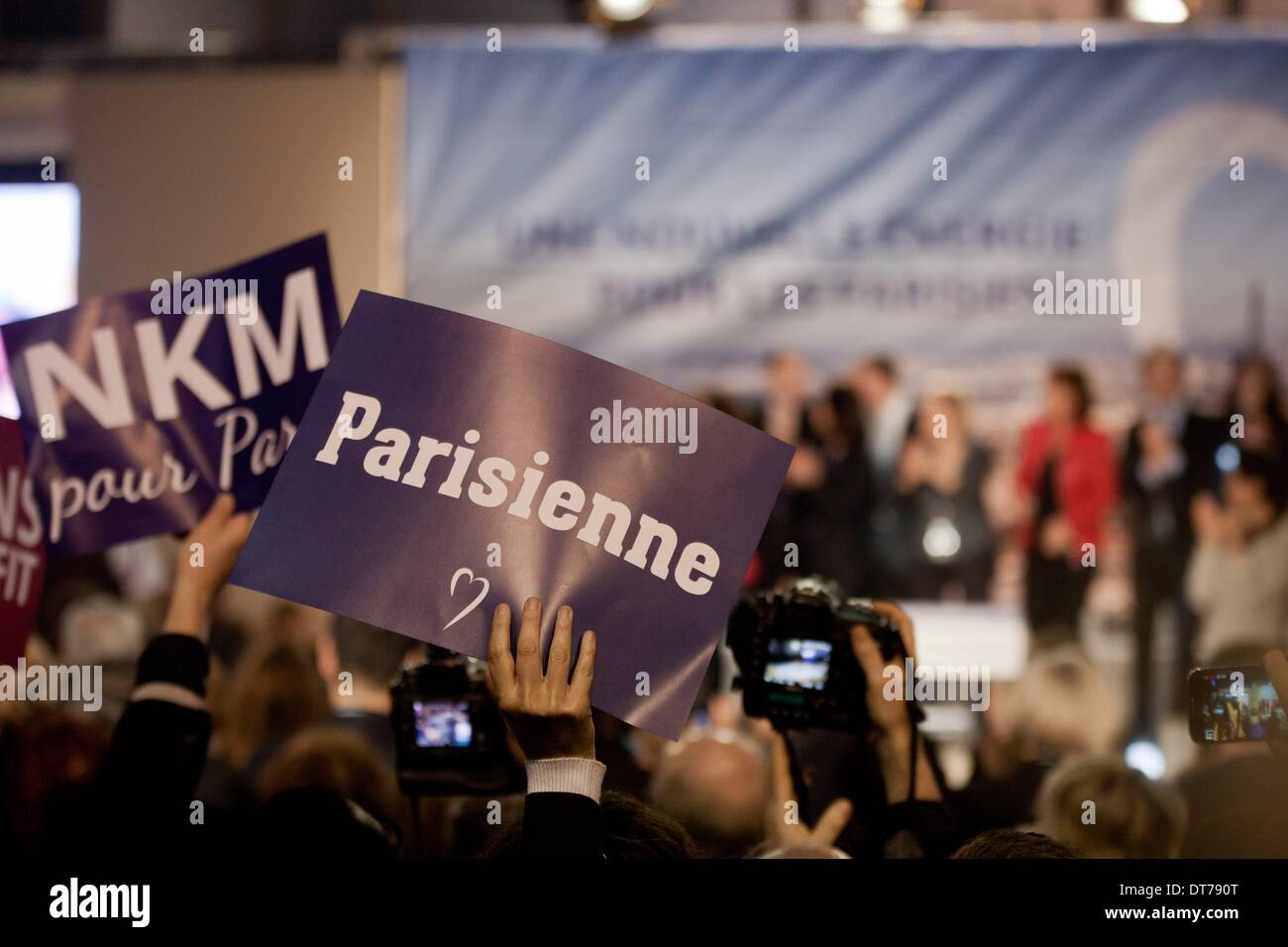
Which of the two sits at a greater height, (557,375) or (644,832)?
(557,375)

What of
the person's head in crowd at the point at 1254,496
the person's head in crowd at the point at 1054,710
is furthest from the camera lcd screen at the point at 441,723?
the person's head in crowd at the point at 1254,496

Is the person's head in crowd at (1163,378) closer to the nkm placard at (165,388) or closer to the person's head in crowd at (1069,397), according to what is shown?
the person's head in crowd at (1069,397)

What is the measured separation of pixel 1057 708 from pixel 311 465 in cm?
216

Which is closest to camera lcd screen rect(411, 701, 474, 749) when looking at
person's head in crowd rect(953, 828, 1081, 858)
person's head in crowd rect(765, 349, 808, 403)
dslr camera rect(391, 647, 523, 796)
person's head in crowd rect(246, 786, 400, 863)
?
dslr camera rect(391, 647, 523, 796)

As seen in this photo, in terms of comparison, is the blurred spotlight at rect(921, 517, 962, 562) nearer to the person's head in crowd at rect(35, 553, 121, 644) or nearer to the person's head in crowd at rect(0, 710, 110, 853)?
the person's head in crowd at rect(35, 553, 121, 644)

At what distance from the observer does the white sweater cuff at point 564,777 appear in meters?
1.32

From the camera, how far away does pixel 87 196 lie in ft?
20.9

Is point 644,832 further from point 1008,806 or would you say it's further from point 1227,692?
point 1008,806

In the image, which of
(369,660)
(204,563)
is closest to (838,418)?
(369,660)

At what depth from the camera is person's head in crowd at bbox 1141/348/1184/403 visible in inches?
225

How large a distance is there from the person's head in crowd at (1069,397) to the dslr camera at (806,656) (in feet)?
13.5

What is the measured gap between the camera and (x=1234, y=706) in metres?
1.56
